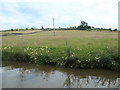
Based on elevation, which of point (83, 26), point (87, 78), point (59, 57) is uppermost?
point (83, 26)

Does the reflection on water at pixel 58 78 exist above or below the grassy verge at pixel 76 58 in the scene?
below

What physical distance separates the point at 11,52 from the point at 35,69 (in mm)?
3226

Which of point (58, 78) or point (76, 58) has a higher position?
point (76, 58)

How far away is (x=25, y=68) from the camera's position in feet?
29.7

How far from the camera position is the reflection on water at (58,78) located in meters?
6.21

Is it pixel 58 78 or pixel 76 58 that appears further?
pixel 76 58

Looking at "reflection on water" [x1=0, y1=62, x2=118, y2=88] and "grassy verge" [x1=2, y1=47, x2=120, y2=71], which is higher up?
"grassy verge" [x1=2, y1=47, x2=120, y2=71]

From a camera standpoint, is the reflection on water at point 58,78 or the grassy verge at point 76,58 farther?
the grassy verge at point 76,58

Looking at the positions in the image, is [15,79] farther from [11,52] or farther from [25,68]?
[11,52]

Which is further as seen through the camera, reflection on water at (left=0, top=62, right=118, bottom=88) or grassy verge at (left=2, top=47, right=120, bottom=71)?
grassy verge at (left=2, top=47, right=120, bottom=71)

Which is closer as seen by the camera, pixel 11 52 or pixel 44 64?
pixel 44 64

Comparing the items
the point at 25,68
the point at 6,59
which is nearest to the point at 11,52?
the point at 6,59

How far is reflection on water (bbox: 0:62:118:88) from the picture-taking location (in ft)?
20.4

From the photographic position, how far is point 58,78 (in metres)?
7.08
